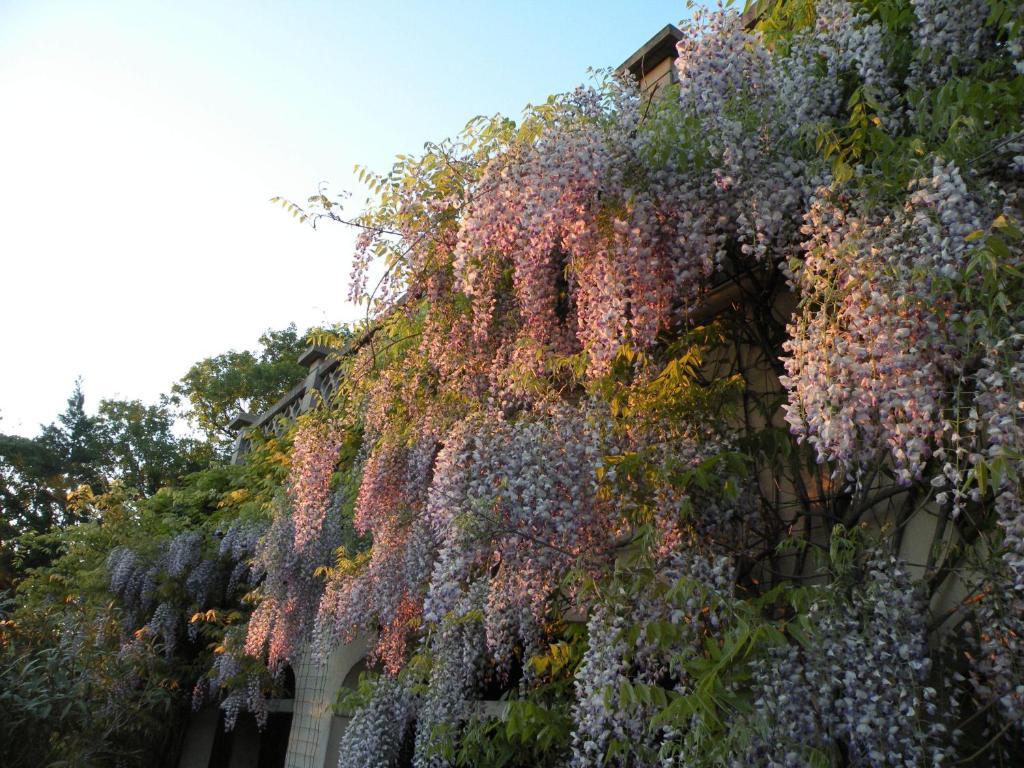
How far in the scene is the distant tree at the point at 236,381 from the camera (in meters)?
23.9

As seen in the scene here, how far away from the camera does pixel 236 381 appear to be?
24.7m

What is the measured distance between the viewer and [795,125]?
287 cm

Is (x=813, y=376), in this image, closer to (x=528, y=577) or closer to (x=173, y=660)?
(x=528, y=577)

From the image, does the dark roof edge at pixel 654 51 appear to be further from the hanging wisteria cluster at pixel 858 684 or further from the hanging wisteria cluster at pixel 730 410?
the hanging wisteria cluster at pixel 858 684

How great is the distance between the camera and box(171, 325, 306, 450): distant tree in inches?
942

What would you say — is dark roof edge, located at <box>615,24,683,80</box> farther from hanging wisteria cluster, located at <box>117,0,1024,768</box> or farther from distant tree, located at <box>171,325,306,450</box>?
distant tree, located at <box>171,325,306,450</box>

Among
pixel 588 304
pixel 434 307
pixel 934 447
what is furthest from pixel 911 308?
pixel 434 307

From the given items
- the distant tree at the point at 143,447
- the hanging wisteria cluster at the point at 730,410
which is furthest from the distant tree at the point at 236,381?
the hanging wisteria cluster at the point at 730,410

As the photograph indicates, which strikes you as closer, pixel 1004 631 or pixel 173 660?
pixel 1004 631

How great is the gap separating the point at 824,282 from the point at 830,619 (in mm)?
1022

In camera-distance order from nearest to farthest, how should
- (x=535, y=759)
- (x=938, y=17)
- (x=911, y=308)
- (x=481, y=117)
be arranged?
(x=911, y=308), (x=938, y=17), (x=535, y=759), (x=481, y=117)

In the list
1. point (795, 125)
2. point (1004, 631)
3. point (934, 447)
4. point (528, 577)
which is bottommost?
point (1004, 631)

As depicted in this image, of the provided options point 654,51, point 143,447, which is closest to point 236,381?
point 143,447

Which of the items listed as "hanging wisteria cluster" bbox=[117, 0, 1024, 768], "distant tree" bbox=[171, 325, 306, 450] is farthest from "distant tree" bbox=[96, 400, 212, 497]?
"hanging wisteria cluster" bbox=[117, 0, 1024, 768]
